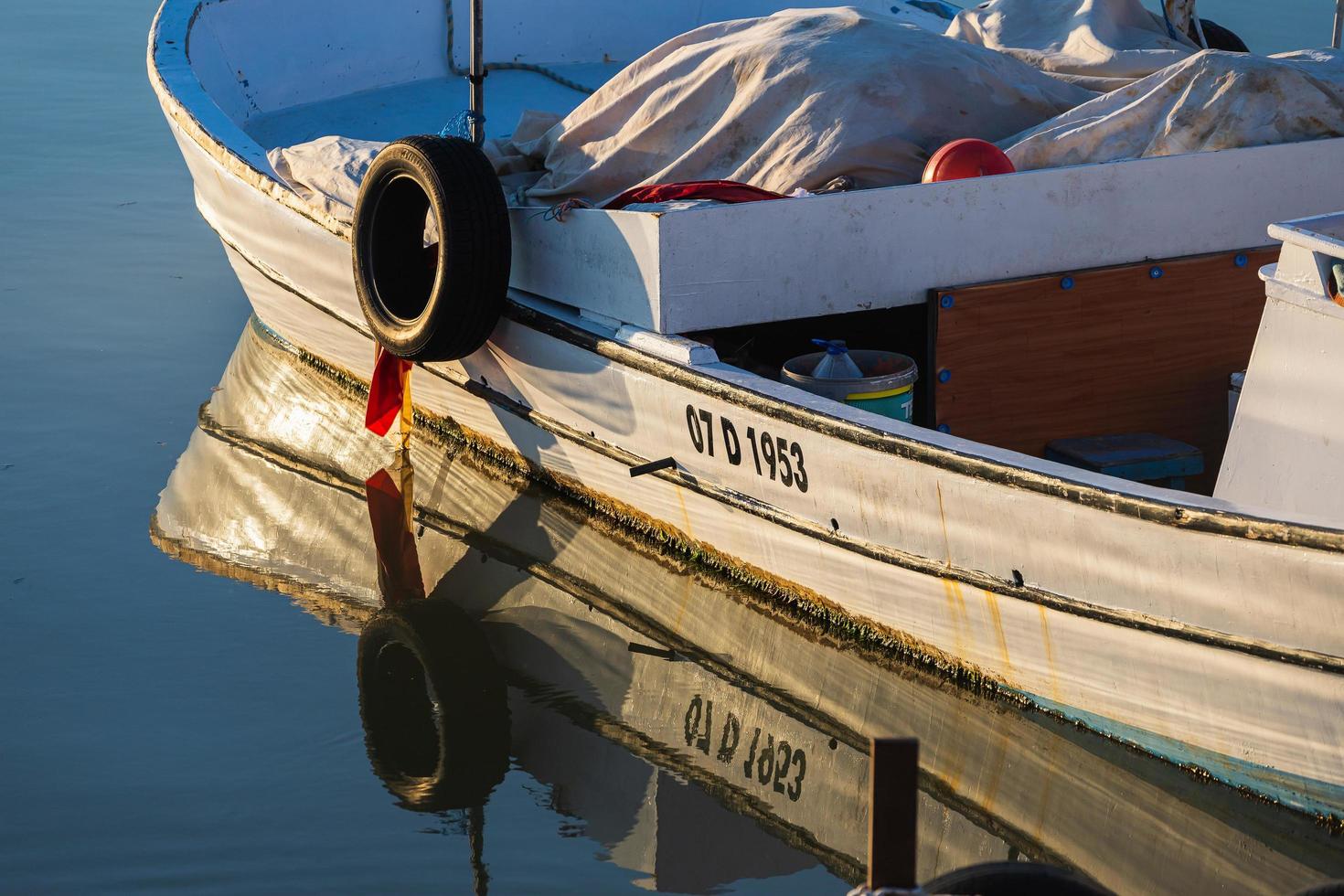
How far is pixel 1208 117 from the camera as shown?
486 centimetres

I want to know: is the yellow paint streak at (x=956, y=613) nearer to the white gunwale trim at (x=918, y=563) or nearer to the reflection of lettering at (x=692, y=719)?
the white gunwale trim at (x=918, y=563)

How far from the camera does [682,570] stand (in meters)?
4.95

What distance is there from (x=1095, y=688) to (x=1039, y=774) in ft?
0.78

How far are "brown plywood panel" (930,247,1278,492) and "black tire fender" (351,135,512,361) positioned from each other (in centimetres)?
138

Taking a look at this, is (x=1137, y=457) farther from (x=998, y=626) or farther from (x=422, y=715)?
(x=422, y=715)

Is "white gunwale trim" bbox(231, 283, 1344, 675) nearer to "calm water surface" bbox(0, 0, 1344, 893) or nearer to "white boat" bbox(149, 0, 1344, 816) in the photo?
"white boat" bbox(149, 0, 1344, 816)

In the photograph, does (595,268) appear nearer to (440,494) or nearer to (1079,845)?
(440,494)

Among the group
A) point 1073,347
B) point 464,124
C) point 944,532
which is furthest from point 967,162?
point 464,124

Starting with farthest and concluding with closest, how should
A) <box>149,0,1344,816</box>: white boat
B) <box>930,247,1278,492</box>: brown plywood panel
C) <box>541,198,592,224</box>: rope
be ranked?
<box>541,198,592,224</box>: rope → <box>930,247,1278,492</box>: brown plywood panel → <box>149,0,1344,816</box>: white boat

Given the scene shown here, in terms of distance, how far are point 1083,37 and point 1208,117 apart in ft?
3.73

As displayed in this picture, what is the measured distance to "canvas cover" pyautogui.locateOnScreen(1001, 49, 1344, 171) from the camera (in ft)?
15.9

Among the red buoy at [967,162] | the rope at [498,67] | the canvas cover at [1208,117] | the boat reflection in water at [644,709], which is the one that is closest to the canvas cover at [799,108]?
the red buoy at [967,162]

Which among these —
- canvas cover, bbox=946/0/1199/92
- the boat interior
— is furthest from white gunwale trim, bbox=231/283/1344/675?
canvas cover, bbox=946/0/1199/92

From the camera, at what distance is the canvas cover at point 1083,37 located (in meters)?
5.65
